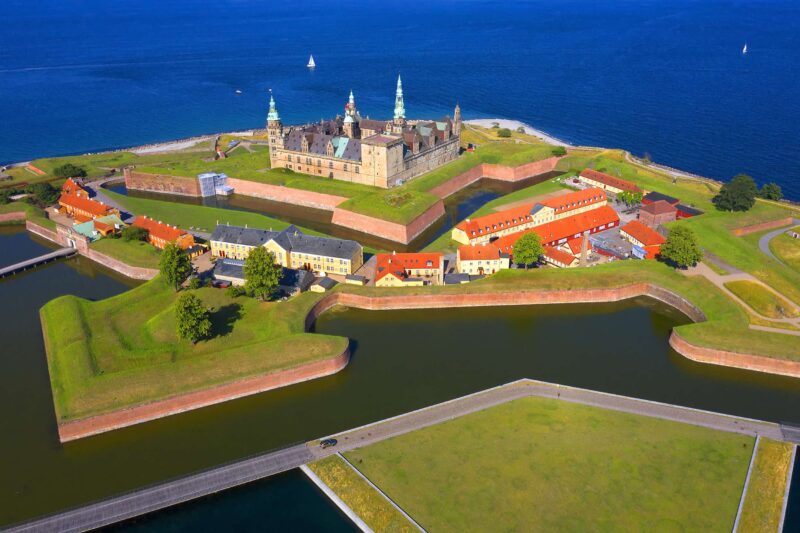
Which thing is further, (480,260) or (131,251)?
(131,251)

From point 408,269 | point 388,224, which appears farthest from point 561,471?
point 388,224

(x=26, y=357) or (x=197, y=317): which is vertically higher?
(x=197, y=317)

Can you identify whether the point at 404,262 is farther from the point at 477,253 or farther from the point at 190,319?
the point at 190,319

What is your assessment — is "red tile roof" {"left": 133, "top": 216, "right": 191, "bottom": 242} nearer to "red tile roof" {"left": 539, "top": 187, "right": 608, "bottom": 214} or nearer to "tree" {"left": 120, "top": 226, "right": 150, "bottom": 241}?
"tree" {"left": 120, "top": 226, "right": 150, "bottom": 241}

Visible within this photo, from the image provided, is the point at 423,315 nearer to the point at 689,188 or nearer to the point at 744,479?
the point at 744,479

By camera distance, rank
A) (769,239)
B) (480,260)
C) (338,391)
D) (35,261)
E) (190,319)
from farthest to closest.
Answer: (769,239) → (35,261) → (480,260) → (190,319) → (338,391)

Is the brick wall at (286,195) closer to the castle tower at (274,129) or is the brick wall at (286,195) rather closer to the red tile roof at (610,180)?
the castle tower at (274,129)

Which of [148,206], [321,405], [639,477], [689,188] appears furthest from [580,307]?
[148,206]
